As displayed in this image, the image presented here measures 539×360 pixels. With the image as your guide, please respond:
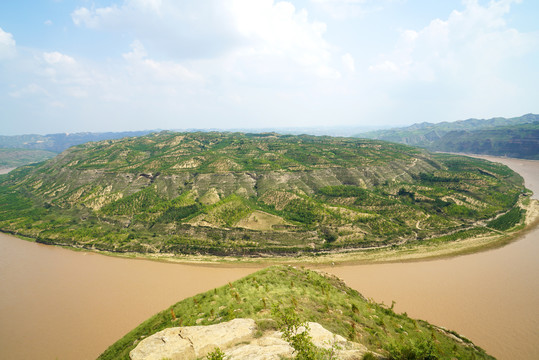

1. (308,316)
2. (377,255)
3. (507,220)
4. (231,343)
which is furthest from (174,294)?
(507,220)

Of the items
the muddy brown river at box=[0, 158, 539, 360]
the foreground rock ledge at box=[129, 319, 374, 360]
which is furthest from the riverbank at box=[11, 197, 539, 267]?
the foreground rock ledge at box=[129, 319, 374, 360]

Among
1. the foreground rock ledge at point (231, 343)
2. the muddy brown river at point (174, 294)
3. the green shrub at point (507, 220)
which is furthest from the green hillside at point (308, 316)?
the green shrub at point (507, 220)

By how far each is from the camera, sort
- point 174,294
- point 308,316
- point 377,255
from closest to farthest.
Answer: point 308,316 < point 174,294 < point 377,255

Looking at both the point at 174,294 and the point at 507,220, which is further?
the point at 507,220

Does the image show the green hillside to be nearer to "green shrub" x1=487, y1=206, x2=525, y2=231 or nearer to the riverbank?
the riverbank

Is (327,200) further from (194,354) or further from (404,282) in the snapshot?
(194,354)

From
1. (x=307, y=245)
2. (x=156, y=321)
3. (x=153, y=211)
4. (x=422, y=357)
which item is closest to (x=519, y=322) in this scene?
(x=422, y=357)

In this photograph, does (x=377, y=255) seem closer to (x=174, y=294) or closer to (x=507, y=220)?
(x=174, y=294)
